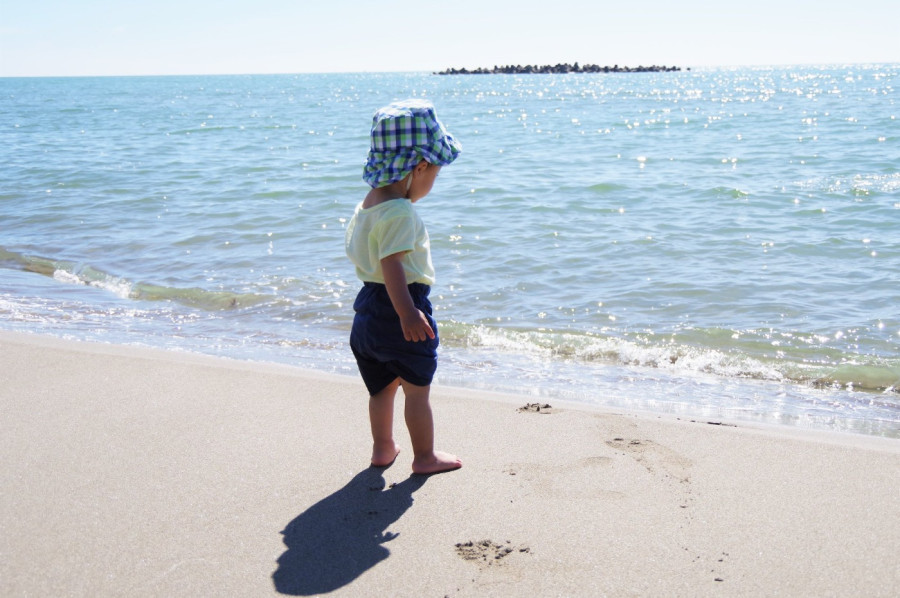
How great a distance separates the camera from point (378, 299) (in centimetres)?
278

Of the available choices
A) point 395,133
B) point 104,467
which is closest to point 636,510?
point 395,133

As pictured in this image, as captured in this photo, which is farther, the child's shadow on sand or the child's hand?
the child's hand

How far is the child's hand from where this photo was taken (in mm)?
2621

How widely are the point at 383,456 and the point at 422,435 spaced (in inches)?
7.1

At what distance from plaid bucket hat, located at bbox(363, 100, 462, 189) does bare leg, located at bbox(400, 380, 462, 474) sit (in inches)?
28.7

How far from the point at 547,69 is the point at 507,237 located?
10918 cm

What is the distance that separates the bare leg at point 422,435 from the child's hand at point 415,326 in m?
0.24

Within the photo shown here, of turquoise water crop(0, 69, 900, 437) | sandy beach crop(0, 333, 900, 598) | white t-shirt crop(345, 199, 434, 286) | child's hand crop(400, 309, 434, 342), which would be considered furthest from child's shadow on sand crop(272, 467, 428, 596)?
turquoise water crop(0, 69, 900, 437)

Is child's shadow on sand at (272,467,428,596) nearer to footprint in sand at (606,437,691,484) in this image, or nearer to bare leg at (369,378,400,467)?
bare leg at (369,378,400,467)

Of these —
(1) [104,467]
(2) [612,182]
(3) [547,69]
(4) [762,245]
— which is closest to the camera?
(1) [104,467]

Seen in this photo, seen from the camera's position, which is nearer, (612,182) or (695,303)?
(695,303)

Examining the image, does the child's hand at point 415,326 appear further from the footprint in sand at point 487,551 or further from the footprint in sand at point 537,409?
the footprint in sand at point 537,409

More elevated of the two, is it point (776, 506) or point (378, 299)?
point (378, 299)

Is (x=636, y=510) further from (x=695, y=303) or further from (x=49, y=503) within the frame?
(x=695, y=303)
